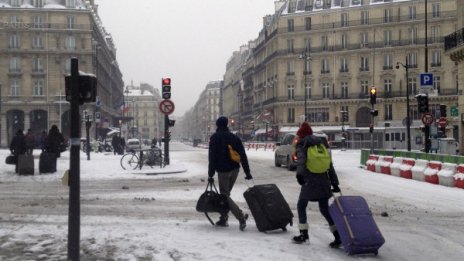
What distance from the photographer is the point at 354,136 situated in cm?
5909

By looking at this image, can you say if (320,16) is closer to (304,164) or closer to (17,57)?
(17,57)

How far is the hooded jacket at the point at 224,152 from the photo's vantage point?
8664 millimetres

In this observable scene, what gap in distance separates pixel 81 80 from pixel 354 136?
2168 inches

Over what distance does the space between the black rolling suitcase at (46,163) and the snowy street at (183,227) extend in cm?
438

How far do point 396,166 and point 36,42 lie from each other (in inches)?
2289

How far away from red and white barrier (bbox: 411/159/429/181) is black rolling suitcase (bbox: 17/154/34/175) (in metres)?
13.9

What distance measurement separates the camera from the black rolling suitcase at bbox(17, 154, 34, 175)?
20188 mm

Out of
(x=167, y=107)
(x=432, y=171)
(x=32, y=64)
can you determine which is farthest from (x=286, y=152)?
(x=32, y=64)

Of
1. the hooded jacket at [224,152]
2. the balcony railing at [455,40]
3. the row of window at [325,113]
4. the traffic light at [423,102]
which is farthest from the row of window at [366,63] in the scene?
the hooded jacket at [224,152]

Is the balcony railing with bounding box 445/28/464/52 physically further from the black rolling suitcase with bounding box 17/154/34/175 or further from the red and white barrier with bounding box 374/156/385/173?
the black rolling suitcase with bounding box 17/154/34/175

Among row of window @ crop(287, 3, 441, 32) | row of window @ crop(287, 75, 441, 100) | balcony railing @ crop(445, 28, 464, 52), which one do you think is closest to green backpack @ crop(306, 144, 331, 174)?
balcony railing @ crop(445, 28, 464, 52)

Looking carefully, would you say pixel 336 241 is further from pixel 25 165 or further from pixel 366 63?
pixel 366 63

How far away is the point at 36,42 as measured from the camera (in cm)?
→ 6794

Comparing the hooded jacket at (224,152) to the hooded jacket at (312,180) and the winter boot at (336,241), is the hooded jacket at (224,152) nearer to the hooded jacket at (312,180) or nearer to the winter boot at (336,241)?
the hooded jacket at (312,180)
